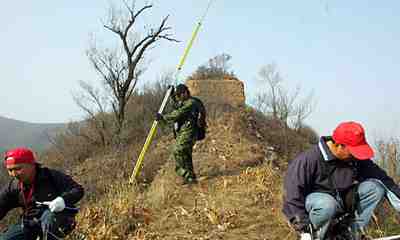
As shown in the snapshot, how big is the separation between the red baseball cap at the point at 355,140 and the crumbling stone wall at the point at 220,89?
2154cm

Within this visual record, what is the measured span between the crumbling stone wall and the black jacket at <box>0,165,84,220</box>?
21224 millimetres

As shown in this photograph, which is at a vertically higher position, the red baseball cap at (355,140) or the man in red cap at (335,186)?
the red baseball cap at (355,140)

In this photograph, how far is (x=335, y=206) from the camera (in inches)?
161

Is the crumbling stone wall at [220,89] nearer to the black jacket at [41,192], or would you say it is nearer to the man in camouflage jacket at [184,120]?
the man in camouflage jacket at [184,120]

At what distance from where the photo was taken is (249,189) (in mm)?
7926

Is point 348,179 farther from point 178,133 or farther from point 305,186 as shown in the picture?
point 178,133

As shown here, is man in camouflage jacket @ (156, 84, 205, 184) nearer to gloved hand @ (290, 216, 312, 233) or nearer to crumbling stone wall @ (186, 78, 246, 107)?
gloved hand @ (290, 216, 312, 233)

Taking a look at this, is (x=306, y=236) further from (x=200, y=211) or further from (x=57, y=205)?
(x=200, y=211)

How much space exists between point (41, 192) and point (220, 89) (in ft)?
74.4

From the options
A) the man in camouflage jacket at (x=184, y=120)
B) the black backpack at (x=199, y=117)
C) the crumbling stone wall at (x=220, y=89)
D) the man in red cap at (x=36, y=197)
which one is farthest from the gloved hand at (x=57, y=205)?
the crumbling stone wall at (x=220, y=89)

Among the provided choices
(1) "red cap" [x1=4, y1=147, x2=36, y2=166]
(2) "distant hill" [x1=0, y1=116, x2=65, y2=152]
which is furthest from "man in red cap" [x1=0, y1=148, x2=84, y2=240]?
(2) "distant hill" [x1=0, y1=116, x2=65, y2=152]

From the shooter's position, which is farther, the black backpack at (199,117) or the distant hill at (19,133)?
the distant hill at (19,133)

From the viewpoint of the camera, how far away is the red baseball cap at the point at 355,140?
3822 mm

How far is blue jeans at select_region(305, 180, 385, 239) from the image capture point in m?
4.05
